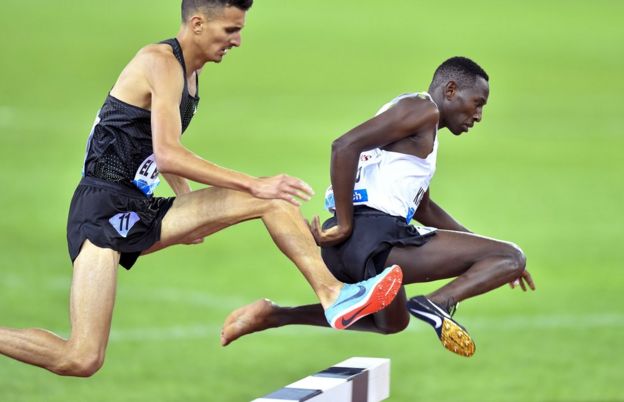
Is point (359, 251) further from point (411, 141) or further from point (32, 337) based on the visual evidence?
point (32, 337)

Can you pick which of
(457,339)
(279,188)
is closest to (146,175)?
(279,188)

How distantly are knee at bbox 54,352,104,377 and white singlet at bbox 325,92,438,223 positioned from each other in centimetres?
149

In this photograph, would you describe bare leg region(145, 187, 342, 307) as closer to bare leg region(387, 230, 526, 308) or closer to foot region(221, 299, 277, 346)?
bare leg region(387, 230, 526, 308)

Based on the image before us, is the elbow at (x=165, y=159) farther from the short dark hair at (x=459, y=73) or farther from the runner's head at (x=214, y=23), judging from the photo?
the short dark hair at (x=459, y=73)

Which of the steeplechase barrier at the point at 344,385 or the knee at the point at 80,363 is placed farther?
the knee at the point at 80,363

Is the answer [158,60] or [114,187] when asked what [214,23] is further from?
[114,187]

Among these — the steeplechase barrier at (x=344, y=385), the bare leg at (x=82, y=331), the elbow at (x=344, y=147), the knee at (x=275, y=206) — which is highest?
the elbow at (x=344, y=147)

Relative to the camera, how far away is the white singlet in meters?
7.82

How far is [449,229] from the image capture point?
8.62m

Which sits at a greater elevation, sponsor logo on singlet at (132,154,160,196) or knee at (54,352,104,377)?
sponsor logo on singlet at (132,154,160,196)

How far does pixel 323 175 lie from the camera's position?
17.8 m

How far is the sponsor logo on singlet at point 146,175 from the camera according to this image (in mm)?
7789

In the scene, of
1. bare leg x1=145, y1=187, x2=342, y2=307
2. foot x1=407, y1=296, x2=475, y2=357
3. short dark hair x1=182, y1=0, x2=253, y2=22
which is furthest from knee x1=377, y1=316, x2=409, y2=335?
short dark hair x1=182, y1=0, x2=253, y2=22

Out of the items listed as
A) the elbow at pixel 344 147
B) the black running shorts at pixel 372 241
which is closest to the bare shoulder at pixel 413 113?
the elbow at pixel 344 147
